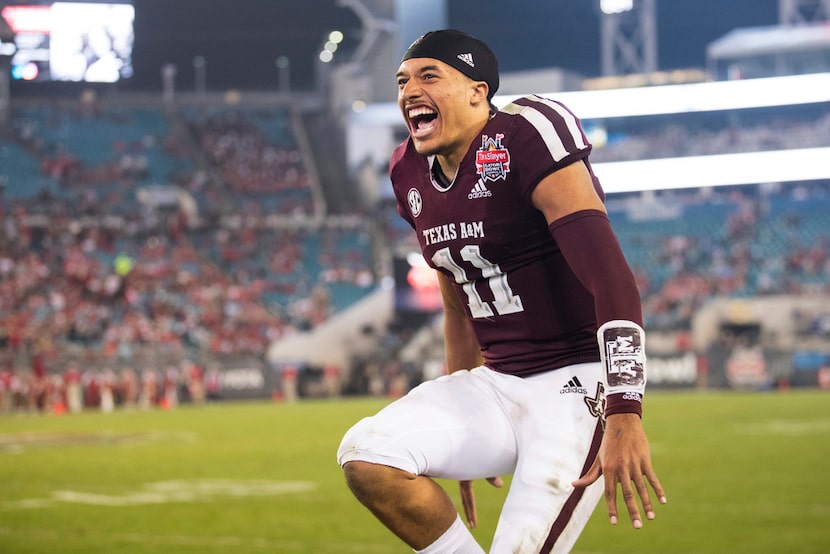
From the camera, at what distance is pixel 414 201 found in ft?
13.5

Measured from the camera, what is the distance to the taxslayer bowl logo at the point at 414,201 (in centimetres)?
408

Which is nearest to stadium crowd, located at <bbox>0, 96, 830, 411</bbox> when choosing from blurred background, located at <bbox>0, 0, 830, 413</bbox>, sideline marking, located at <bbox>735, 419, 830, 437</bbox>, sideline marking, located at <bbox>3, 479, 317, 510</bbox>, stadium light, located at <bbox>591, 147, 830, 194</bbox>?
blurred background, located at <bbox>0, 0, 830, 413</bbox>

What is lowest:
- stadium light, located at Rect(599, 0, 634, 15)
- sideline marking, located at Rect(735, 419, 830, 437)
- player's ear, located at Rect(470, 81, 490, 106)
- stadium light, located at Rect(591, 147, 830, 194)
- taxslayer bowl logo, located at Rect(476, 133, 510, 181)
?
sideline marking, located at Rect(735, 419, 830, 437)

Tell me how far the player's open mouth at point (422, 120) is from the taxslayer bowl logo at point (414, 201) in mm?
246

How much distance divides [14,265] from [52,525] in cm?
2633

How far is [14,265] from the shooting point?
33.7 metres

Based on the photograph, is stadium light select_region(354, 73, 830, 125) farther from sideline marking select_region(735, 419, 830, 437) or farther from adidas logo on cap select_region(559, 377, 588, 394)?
adidas logo on cap select_region(559, 377, 588, 394)

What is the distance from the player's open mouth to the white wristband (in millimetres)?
953

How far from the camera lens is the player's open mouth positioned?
3887 millimetres

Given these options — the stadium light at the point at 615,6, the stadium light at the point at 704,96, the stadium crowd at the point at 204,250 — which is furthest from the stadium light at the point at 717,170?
the stadium light at the point at 615,6

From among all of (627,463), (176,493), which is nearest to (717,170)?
Answer: (176,493)

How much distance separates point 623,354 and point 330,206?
3967 centimetres

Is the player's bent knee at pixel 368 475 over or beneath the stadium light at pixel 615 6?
beneath

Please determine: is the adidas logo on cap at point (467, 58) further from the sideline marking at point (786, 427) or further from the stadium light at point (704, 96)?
the stadium light at point (704, 96)
